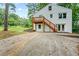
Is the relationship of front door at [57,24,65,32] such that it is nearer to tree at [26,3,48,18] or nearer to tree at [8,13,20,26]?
tree at [26,3,48,18]

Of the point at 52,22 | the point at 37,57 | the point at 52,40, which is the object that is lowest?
the point at 37,57

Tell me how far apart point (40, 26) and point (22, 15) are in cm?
32

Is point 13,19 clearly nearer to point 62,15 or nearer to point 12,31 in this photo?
point 12,31

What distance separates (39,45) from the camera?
358 cm

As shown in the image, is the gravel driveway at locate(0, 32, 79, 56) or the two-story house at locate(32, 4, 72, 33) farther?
the two-story house at locate(32, 4, 72, 33)

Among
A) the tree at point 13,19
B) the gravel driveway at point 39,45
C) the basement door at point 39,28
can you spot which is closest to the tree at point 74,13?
the gravel driveway at point 39,45

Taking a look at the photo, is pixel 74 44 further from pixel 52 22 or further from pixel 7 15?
pixel 7 15

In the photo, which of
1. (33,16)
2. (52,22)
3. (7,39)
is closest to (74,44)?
(52,22)

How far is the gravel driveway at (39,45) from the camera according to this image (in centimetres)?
355

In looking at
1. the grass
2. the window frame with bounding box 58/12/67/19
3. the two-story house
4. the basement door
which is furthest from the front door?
the grass

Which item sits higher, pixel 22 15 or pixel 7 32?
pixel 22 15

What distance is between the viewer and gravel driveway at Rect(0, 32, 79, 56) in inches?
140

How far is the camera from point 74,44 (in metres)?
3.61

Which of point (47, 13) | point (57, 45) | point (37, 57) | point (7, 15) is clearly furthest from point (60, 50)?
A: point (7, 15)
